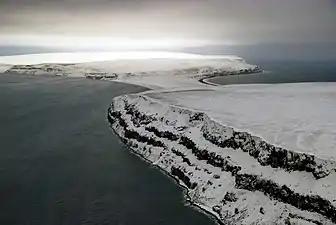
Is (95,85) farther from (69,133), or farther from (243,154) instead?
(243,154)

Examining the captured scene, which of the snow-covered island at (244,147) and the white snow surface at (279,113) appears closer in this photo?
the snow-covered island at (244,147)

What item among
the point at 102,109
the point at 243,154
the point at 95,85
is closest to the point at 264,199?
the point at 243,154

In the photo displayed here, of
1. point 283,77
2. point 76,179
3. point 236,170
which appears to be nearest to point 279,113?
point 236,170

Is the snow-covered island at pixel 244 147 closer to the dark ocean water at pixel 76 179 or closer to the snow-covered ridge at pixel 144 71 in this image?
the dark ocean water at pixel 76 179

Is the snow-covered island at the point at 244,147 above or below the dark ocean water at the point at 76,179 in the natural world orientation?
above

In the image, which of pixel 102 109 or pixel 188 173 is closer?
pixel 188 173

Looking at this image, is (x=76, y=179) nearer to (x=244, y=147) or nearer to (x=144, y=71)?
(x=244, y=147)

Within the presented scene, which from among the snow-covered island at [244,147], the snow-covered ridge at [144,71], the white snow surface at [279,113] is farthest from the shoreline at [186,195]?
the snow-covered ridge at [144,71]
